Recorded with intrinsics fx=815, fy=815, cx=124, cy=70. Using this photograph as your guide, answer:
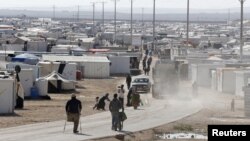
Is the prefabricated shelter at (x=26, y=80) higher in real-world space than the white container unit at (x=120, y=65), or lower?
higher

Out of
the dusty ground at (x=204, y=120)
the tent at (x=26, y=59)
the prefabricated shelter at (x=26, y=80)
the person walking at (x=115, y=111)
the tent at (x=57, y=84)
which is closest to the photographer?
the dusty ground at (x=204, y=120)

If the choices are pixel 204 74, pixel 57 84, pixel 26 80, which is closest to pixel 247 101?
pixel 26 80

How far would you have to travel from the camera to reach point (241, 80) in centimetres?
4219

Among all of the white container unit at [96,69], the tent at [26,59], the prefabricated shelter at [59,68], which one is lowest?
the white container unit at [96,69]

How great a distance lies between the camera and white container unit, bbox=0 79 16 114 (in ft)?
94.1

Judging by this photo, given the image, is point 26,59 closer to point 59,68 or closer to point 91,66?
point 59,68

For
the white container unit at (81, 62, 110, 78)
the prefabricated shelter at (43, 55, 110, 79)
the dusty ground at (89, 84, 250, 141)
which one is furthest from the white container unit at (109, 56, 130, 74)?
the dusty ground at (89, 84, 250, 141)

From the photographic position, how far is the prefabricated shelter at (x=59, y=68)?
155 feet

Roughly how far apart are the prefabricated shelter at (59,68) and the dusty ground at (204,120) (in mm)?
10345

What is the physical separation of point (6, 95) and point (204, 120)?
704 cm

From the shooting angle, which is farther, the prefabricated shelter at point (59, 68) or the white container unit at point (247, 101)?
the prefabricated shelter at point (59, 68)

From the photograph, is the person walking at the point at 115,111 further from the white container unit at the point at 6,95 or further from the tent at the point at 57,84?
the tent at the point at 57,84

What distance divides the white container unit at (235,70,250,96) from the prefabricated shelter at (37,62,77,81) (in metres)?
10.0

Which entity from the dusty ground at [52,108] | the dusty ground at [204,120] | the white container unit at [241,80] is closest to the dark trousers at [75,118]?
the dusty ground at [204,120]
